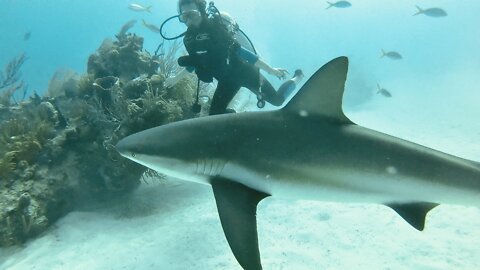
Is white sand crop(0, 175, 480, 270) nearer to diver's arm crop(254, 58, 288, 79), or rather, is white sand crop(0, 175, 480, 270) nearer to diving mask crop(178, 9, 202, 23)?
diver's arm crop(254, 58, 288, 79)

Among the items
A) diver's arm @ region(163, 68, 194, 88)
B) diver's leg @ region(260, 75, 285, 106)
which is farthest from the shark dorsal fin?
diver's leg @ region(260, 75, 285, 106)

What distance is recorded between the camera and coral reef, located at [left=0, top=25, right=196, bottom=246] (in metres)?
5.82

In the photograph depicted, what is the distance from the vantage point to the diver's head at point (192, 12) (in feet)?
22.7

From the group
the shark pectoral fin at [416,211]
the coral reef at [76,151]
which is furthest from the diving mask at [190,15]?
the shark pectoral fin at [416,211]

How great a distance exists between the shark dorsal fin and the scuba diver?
4433mm

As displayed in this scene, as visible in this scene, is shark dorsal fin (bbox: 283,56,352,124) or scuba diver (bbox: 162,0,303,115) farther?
scuba diver (bbox: 162,0,303,115)

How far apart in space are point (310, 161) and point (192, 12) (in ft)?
16.9

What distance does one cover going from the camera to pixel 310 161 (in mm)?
2727

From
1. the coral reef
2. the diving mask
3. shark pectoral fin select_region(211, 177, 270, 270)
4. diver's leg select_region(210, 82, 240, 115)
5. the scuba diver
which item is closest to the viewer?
shark pectoral fin select_region(211, 177, 270, 270)

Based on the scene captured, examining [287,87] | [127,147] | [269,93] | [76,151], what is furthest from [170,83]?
[127,147]

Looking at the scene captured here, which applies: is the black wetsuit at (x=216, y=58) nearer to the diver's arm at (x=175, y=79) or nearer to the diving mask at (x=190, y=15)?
the diving mask at (x=190, y=15)

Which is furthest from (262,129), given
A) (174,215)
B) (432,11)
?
(432,11)

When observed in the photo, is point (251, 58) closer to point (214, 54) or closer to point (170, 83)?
point (214, 54)

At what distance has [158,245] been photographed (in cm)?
495
